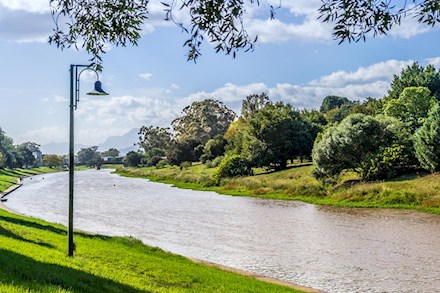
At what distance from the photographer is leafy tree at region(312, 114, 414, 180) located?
43.4 m

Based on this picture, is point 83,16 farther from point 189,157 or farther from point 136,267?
point 189,157

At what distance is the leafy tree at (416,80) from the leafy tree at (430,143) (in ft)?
94.3

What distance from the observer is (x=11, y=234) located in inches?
620

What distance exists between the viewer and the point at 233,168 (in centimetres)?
6353

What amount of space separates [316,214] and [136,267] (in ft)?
72.9

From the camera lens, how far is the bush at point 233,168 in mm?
63041

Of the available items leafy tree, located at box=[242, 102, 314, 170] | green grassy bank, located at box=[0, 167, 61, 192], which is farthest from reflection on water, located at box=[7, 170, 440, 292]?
green grassy bank, located at box=[0, 167, 61, 192]

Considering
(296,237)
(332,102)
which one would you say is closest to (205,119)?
(332,102)

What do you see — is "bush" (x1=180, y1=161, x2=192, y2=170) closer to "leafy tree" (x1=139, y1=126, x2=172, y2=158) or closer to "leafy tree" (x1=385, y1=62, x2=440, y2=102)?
"leafy tree" (x1=385, y1=62, x2=440, y2=102)

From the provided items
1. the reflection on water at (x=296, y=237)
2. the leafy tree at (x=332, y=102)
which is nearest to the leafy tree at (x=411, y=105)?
the reflection on water at (x=296, y=237)

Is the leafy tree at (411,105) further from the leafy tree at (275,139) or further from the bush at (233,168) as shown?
the bush at (233,168)

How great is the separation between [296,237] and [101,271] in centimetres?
1434

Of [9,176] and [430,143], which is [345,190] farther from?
[9,176]

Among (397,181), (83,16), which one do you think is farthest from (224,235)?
(397,181)
